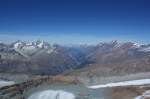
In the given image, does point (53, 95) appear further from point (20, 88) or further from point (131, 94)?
point (20, 88)

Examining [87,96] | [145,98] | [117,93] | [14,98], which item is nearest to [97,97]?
[87,96]

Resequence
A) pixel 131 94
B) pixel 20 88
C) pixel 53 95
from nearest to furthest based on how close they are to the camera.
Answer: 1. pixel 131 94
2. pixel 53 95
3. pixel 20 88

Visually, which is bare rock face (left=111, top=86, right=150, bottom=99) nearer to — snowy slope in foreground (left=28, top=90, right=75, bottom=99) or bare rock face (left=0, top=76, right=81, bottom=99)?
snowy slope in foreground (left=28, top=90, right=75, bottom=99)

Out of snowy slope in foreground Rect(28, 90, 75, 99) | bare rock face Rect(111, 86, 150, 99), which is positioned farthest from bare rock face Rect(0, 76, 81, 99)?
bare rock face Rect(111, 86, 150, 99)

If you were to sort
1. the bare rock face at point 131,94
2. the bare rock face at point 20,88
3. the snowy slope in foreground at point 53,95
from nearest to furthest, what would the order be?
the bare rock face at point 131,94
the snowy slope in foreground at point 53,95
the bare rock face at point 20,88

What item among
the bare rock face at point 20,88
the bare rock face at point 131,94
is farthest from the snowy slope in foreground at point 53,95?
the bare rock face at point 131,94

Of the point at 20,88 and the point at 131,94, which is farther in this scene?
the point at 20,88

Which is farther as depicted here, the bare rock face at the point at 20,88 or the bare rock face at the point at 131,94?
the bare rock face at the point at 20,88

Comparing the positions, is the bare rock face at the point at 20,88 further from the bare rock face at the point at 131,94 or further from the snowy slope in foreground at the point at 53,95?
the bare rock face at the point at 131,94

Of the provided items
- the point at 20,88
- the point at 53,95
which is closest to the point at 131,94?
the point at 53,95

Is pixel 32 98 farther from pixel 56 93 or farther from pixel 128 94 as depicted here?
pixel 128 94

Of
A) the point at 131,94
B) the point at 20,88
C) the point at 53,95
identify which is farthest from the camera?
the point at 20,88
